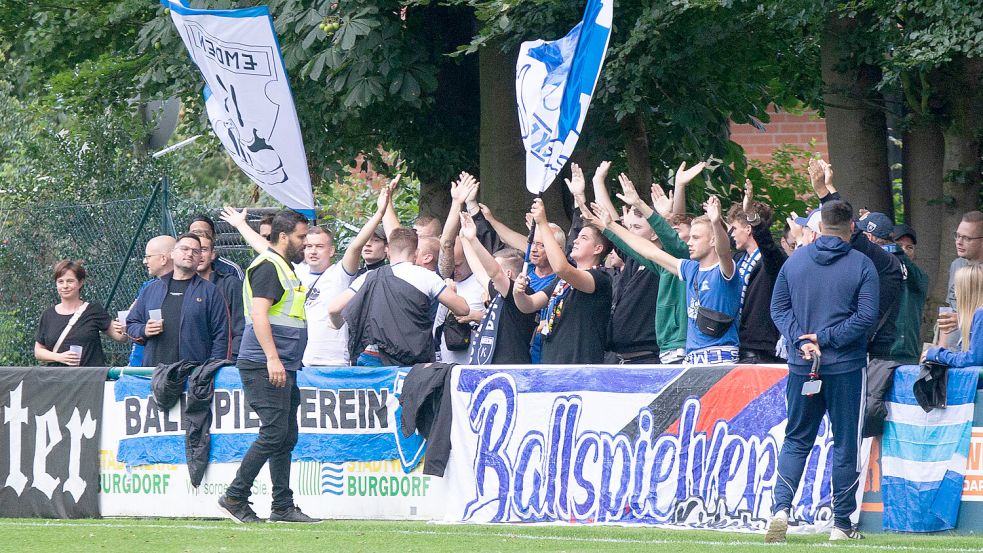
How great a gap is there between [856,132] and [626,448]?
5116mm

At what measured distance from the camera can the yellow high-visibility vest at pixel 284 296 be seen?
10031 millimetres

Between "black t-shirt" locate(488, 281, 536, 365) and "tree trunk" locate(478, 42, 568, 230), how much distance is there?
332cm

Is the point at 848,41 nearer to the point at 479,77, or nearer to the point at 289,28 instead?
the point at 479,77

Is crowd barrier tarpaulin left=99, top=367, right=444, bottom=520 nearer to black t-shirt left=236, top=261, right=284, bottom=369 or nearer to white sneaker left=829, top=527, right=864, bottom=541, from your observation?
black t-shirt left=236, top=261, right=284, bottom=369

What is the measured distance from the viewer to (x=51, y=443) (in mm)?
11984

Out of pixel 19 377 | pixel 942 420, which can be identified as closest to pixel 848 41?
pixel 942 420

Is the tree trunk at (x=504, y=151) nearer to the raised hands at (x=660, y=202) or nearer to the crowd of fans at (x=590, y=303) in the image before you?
the crowd of fans at (x=590, y=303)

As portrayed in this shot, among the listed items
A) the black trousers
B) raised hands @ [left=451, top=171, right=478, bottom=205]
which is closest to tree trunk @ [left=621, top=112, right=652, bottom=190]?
raised hands @ [left=451, top=171, right=478, bottom=205]

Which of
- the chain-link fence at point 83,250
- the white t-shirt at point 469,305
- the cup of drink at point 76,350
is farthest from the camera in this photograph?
the chain-link fence at point 83,250

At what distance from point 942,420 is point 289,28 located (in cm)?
632

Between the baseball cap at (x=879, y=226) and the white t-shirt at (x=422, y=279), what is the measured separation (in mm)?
3057

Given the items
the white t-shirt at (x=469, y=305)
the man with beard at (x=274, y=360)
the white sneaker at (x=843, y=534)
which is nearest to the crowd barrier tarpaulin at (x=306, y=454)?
the man with beard at (x=274, y=360)

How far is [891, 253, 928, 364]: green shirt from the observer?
9961 mm

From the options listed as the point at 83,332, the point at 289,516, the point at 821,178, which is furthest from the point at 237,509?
the point at 821,178
